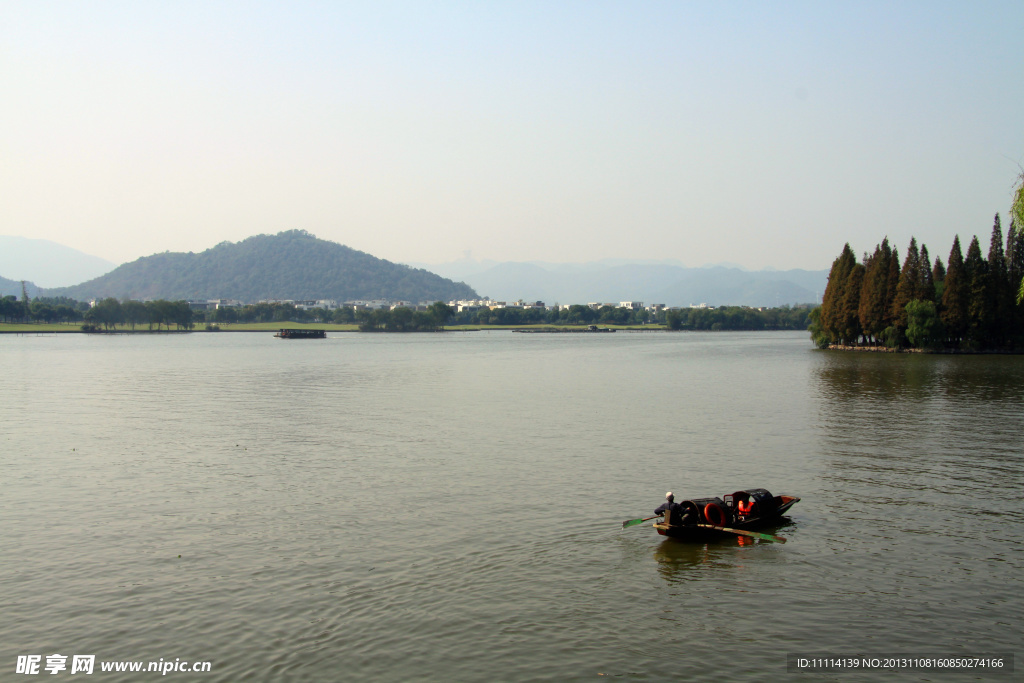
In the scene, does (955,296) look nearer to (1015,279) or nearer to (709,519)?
(1015,279)

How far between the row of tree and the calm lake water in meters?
84.9

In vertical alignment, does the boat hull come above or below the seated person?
below

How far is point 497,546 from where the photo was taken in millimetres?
22328

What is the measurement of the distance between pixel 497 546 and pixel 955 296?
12715 cm

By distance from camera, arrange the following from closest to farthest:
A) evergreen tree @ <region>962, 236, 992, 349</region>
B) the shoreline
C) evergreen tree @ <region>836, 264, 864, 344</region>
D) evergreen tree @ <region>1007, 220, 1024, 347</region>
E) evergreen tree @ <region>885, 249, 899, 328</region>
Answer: evergreen tree @ <region>962, 236, 992, 349</region>
evergreen tree @ <region>1007, 220, 1024, 347</region>
the shoreline
evergreen tree @ <region>885, 249, 899, 328</region>
evergreen tree @ <region>836, 264, 864, 344</region>

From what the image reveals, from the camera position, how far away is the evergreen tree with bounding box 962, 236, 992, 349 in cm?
12262

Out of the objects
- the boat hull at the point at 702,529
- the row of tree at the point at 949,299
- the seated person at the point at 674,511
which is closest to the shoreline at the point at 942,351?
the row of tree at the point at 949,299

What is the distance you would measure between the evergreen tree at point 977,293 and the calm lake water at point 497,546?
85125 mm

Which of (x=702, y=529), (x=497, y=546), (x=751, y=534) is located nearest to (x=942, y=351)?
(x=751, y=534)

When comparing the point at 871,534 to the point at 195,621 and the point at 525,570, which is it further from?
the point at 195,621

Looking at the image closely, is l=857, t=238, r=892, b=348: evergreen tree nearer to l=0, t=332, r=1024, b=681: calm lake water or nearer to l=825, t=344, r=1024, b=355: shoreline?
l=825, t=344, r=1024, b=355: shoreline

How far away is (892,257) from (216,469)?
135392 millimetres

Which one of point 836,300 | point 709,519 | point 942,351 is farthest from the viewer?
point 836,300

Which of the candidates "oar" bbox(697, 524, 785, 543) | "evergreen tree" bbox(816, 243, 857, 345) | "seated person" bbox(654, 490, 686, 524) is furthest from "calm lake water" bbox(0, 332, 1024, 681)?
"evergreen tree" bbox(816, 243, 857, 345)
